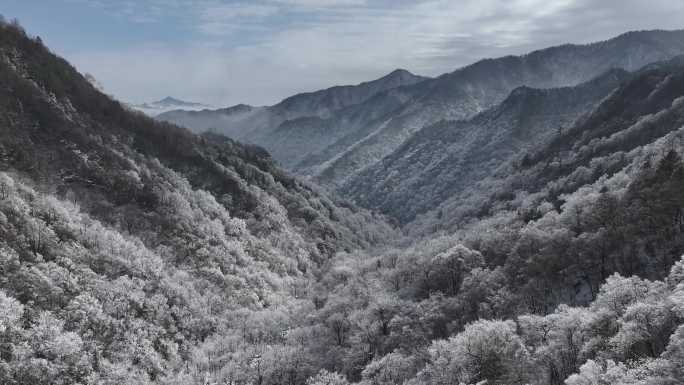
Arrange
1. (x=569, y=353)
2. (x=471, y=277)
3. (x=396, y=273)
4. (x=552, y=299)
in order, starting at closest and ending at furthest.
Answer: (x=569, y=353)
(x=552, y=299)
(x=471, y=277)
(x=396, y=273)

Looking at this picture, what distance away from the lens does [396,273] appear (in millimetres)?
184250

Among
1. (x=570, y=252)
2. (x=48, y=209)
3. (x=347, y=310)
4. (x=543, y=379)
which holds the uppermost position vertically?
(x=48, y=209)

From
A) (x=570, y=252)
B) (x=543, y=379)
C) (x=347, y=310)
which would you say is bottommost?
(x=347, y=310)

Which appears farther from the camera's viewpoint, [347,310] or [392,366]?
[347,310]

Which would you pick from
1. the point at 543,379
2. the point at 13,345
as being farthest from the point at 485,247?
the point at 13,345

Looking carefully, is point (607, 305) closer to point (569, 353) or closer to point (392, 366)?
point (569, 353)

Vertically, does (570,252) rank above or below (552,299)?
above

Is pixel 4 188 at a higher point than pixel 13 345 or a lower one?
higher

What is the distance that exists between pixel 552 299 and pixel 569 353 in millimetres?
42117

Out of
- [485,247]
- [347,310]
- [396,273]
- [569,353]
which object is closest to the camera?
[569,353]

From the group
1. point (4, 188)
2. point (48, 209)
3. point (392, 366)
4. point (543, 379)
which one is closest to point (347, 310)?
point (392, 366)

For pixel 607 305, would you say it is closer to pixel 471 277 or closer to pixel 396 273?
pixel 471 277

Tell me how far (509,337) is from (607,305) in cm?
1802

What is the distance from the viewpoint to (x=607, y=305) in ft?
287
